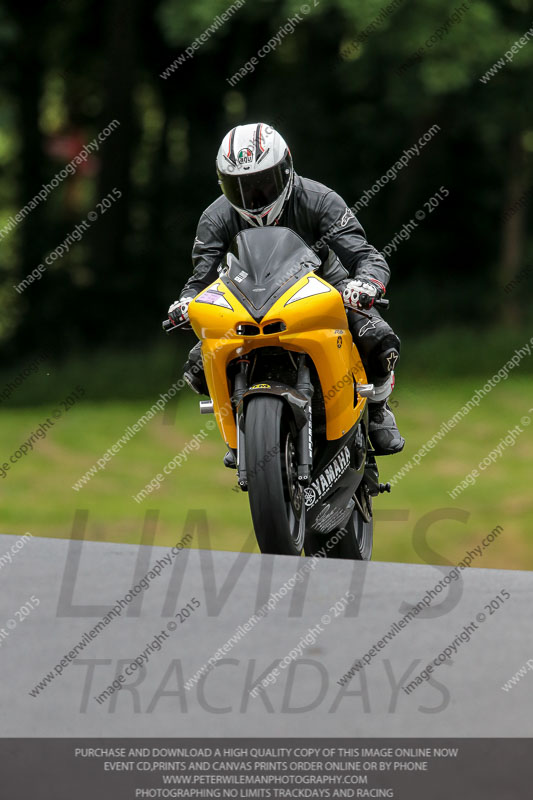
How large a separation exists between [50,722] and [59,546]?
82.1 inches

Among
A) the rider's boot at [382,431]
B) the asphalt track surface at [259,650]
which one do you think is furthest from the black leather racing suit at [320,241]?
the asphalt track surface at [259,650]

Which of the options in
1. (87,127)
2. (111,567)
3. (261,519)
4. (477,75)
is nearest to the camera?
(261,519)

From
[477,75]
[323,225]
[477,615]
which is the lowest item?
[477,75]

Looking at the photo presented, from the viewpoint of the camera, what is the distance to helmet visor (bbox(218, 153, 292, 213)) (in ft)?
14.9

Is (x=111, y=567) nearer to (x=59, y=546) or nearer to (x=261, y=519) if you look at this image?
(x=59, y=546)

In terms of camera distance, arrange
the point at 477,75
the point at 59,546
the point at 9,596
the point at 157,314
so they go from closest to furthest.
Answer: the point at 9,596, the point at 59,546, the point at 477,75, the point at 157,314

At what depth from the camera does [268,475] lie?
436cm

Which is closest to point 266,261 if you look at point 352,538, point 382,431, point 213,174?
point 382,431

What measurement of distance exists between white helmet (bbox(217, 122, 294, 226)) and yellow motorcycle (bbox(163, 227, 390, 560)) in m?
0.14

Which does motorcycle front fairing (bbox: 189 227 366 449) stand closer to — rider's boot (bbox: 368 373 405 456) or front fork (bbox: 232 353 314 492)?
front fork (bbox: 232 353 314 492)

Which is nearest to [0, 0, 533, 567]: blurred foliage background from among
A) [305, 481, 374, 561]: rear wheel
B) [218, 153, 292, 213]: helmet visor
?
[305, 481, 374, 561]: rear wheel

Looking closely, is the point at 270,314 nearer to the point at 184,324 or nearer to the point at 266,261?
the point at 266,261

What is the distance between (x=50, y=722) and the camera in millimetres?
3676

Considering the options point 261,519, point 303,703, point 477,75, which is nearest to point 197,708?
point 303,703
